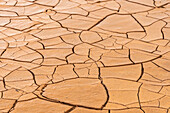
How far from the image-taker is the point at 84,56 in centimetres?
382

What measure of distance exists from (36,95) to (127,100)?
803 mm

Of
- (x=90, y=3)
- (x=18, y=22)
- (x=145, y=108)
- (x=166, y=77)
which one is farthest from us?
(x=90, y=3)

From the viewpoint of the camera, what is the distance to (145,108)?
113 inches

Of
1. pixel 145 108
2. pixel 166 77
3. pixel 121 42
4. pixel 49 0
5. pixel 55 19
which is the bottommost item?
pixel 145 108

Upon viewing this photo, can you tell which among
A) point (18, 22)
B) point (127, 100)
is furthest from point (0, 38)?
point (127, 100)

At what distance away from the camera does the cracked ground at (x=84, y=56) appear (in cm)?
302

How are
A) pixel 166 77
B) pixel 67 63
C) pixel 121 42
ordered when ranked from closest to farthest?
pixel 166 77 → pixel 67 63 → pixel 121 42

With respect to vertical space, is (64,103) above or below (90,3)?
below

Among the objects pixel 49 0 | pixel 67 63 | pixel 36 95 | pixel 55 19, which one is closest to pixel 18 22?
pixel 55 19

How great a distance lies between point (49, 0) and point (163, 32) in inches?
78.7

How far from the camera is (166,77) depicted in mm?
3367

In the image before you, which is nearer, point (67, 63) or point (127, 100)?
point (127, 100)

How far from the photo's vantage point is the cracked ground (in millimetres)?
3016

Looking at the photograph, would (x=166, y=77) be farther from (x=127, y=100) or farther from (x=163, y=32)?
(x=163, y=32)
